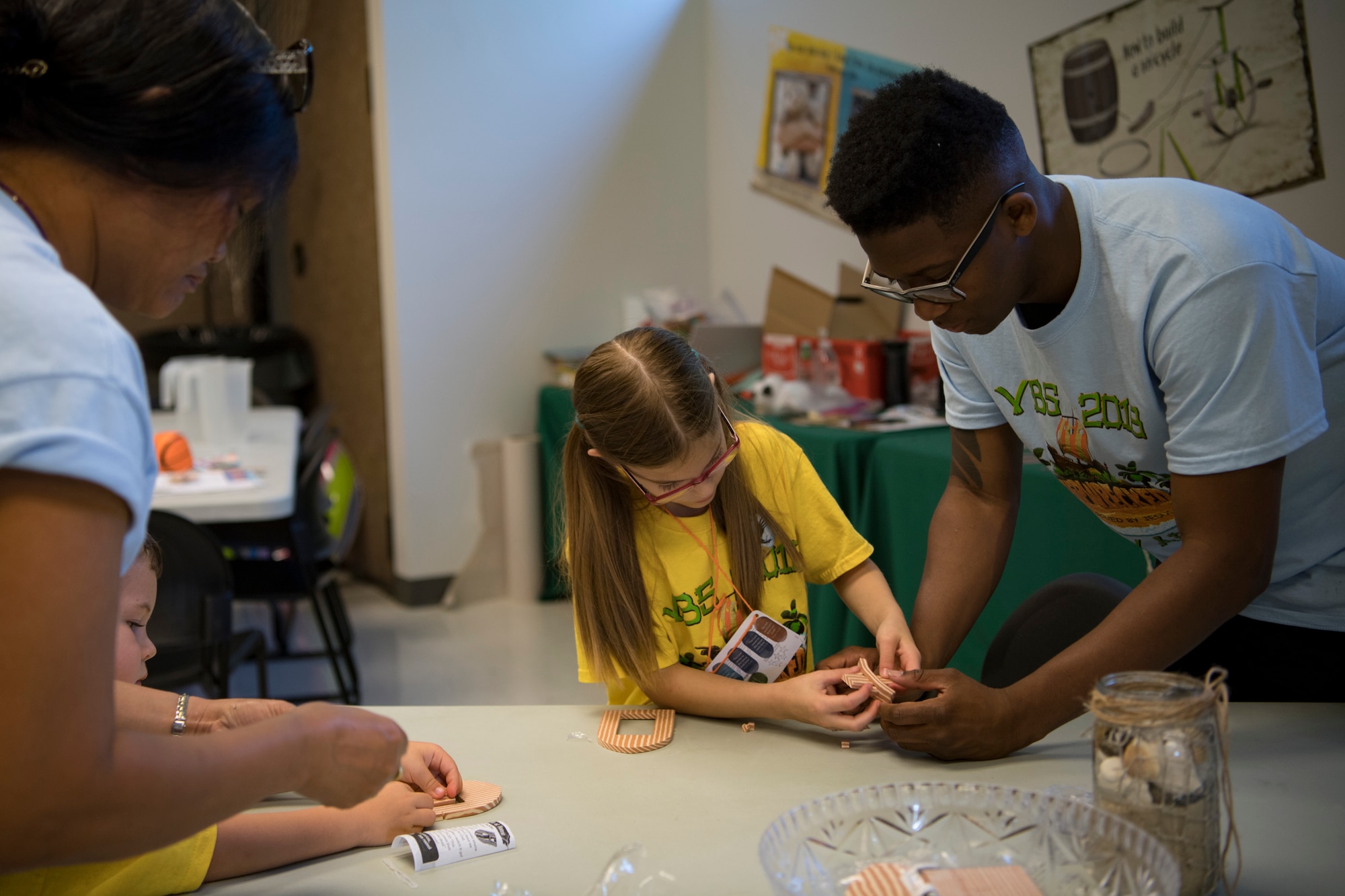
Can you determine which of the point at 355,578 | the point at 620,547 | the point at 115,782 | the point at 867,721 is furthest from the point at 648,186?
the point at 115,782

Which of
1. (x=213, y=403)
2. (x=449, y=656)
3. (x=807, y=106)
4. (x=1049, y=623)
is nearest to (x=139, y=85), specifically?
(x=1049, y=623)

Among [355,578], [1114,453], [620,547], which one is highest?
[1114,453]

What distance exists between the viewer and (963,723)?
109 cm

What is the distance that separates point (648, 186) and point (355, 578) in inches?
95.6

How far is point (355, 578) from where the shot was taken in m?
5.13

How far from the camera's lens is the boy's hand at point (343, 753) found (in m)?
0.71

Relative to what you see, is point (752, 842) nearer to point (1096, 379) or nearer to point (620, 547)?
point (620, 547)

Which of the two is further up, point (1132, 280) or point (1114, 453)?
point (1132, 280)

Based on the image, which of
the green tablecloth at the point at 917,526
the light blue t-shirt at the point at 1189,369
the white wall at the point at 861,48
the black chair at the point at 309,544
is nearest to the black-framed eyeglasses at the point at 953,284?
the light blue t-shirt at the point at 1189,369

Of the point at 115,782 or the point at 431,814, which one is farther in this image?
the point at 431,814

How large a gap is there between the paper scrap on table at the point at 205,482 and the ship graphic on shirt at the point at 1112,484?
2028mm

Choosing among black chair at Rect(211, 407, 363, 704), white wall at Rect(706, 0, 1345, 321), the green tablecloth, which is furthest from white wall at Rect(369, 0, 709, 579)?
the green tablecloth

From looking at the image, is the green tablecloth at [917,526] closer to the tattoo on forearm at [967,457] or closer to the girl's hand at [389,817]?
the tattoo on forearm at [967,457]

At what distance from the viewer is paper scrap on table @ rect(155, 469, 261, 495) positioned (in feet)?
8.34
